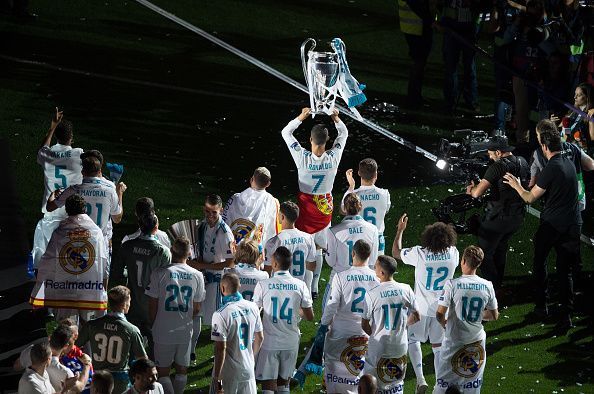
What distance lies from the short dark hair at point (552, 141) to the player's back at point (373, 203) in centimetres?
174

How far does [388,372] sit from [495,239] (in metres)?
2.81

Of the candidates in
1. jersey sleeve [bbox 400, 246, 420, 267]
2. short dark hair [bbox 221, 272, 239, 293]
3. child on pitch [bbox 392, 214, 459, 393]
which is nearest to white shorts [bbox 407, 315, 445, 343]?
child on pitch [bbox 392, 214, 459, 393]

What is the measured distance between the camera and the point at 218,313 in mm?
9531

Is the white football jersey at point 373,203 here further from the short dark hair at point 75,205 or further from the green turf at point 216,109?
the short dark hair at point 75,205

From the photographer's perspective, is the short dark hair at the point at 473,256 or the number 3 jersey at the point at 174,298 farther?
the short dark hair at the point at 473,256

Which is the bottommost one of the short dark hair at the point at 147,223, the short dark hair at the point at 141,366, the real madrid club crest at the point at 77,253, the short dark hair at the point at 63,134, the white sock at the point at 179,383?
the white sock at the point at 179,383

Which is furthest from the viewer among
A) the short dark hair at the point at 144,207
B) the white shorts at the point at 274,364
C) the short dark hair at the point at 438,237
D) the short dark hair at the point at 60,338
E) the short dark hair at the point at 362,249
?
the short dark hair at the point at 438,237

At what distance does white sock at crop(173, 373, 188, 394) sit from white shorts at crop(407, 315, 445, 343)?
7.00 feet

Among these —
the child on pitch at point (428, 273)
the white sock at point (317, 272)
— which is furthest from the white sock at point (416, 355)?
the white sock at point (317, 272)

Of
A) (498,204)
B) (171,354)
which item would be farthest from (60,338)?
(498,204)

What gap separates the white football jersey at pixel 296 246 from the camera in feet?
36.6

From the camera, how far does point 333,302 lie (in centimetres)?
Answer: 1026

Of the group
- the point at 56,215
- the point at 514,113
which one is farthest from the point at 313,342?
the point at 514,113

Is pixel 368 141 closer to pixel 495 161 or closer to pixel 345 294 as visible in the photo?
pixel 495 161
